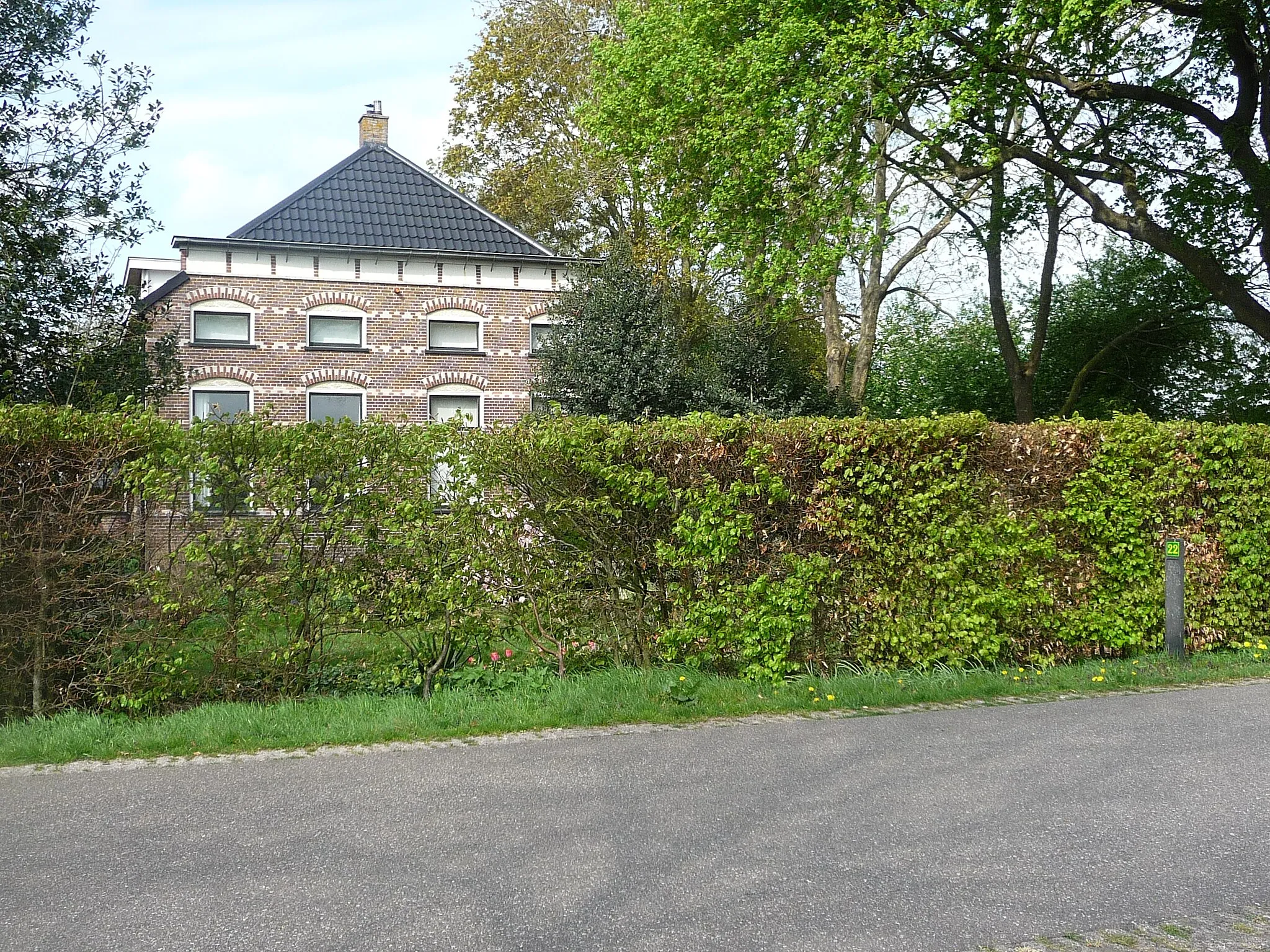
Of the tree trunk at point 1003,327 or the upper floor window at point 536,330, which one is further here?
the upper floor window at point 536,330

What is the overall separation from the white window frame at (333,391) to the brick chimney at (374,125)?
26.8ft

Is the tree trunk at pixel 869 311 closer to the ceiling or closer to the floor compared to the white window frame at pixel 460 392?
closer to the ceiling

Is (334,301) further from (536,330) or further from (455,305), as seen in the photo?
(536,330)

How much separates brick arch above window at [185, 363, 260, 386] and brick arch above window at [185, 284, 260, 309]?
5.22 feet

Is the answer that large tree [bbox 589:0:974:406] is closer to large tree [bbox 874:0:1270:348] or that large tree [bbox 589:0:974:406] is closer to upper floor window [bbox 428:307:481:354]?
large tree [bbox 874:0:1270:348]

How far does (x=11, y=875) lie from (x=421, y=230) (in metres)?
23.9

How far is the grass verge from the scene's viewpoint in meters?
6.63

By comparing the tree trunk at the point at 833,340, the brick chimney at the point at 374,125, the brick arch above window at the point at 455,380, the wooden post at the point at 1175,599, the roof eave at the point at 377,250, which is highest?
the brick chimney at the point at 374,125

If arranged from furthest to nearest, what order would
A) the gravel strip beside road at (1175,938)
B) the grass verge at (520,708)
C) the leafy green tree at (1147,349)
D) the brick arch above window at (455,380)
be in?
the brick arch above window at (455,380), the leafy green tree at (1147,349), the grass verge at (520,708), the gravel strip beside road at (1175,938)

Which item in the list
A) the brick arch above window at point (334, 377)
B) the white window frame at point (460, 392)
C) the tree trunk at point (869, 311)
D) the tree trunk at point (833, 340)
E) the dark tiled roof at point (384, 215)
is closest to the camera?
the brick arch above window at point (334, 377)

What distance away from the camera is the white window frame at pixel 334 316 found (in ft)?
83.1

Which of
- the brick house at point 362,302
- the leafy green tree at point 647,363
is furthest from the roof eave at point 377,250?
the leafy green tree at point 647,363

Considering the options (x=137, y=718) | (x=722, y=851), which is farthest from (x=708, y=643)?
(x=137, y=718)

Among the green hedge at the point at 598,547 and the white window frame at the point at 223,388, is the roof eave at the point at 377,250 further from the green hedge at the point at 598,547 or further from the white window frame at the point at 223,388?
the green hedge at the point at 598,547
